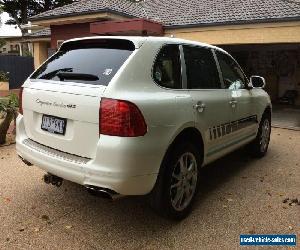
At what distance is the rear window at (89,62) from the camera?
3.25 metres

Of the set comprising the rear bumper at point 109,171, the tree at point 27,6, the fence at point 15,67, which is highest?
→ the tree at point 27,6

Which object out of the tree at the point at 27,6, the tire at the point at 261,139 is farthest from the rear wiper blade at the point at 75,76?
the tree at the point at 27,6

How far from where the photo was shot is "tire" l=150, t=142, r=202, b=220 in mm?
3413

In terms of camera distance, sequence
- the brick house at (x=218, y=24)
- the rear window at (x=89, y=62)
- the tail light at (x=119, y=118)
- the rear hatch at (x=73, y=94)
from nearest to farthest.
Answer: the tail light at (x=119, y=118)
the rear hatch at (x=73, y=94)
the rear window at (x=89, y=62)
the brick house at (x=218, y=24)

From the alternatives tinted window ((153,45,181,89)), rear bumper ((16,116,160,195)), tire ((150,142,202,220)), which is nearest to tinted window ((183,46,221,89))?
tinted window ((153,45,181,89))

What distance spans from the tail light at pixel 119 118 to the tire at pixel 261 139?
3586 mm

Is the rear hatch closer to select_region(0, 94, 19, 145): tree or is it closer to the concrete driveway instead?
the concrete driveway

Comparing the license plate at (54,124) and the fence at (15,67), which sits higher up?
the license plate at (54,124)

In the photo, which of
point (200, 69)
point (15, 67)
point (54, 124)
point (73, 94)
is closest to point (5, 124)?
point (54, 124)

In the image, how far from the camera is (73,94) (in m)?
3.21

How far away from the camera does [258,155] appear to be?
246 inches

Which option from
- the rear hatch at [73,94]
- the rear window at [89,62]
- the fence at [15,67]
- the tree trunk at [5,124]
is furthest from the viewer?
the fence at [15,67]

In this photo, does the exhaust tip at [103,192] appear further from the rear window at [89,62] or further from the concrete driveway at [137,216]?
the rear window at [89,62]

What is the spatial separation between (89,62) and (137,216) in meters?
1.75
